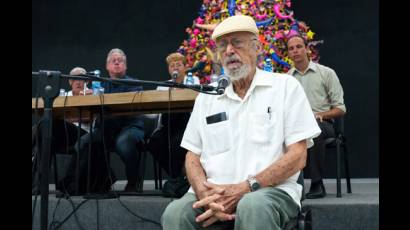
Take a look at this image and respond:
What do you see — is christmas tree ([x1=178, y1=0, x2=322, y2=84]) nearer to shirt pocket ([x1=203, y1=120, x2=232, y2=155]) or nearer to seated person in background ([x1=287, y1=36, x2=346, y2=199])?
seated person in background ([x1=287, y1=36, x2=346, y2=199])

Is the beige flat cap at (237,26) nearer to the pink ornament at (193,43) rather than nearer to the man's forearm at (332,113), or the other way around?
the man's forearm at (332,113)

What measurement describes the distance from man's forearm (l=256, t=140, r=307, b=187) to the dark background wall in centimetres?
396

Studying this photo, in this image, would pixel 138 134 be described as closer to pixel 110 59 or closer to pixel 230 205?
pixel 110 59

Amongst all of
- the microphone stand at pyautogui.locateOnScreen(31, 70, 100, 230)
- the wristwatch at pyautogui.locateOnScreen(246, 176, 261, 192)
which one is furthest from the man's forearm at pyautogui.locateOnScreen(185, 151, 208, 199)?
the microphone stand at pyautogui.locateOnScreen(31, 70, 100, 230)

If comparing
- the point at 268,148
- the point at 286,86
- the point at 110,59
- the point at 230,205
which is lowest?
the point at 230,205

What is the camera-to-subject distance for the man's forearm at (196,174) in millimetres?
2056

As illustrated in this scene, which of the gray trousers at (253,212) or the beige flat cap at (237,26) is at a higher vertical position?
the beige flat cap at (237,26)

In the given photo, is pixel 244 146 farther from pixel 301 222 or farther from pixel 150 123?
pixel 150 123

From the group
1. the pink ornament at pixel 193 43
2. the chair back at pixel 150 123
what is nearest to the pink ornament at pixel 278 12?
the pink ornament at pixel 193 43

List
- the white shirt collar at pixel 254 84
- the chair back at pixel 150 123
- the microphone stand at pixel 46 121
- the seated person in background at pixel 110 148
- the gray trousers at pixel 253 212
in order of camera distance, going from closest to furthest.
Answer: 1. the gray trousers at pixel 253 212
2. the microphone stand at pixel 46 121
3. the white shirt collar at pixel 254 84
4. the seated person in background at pixel 110 148
5. the chair back at pixel 150 123
